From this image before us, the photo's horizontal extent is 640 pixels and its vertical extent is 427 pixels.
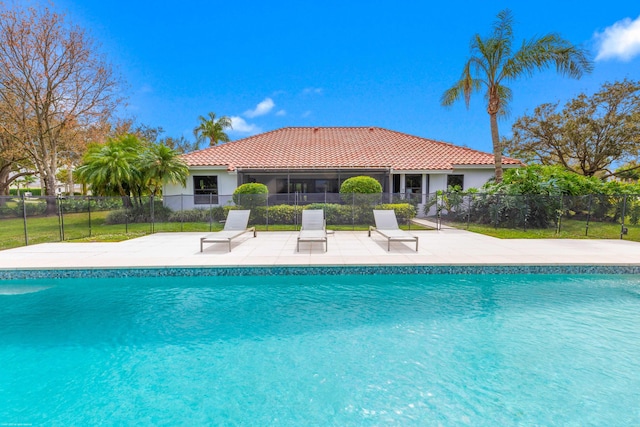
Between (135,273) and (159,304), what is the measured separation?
1.54 meters

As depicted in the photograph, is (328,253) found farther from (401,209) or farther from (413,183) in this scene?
(413,183)

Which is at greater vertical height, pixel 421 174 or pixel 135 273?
pixel 421 174

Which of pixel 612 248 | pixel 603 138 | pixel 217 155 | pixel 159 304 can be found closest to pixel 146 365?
pixel 159 304

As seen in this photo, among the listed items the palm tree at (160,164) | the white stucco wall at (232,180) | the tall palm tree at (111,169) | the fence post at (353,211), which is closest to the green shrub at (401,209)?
the fence post at (353,211)

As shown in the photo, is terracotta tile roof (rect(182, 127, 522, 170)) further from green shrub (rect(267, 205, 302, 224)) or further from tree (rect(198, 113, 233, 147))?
tree (rect(198, 113, 233, 147))

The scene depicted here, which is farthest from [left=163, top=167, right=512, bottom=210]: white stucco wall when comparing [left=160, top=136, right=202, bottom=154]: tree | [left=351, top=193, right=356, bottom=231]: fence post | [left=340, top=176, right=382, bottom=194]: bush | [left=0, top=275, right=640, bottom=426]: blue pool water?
[left=160, top=136, right=202, bottom=154]: tree

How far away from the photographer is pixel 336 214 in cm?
1379

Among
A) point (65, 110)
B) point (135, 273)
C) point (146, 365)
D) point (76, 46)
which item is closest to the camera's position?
point (146, 365)

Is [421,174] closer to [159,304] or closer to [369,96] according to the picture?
[369,96]

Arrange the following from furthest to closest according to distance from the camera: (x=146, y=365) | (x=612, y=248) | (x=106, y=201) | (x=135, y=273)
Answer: (x=106, y=201), (x=612, y=248), (x=135, y=273), (x=146, y=365)

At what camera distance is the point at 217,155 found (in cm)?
1850

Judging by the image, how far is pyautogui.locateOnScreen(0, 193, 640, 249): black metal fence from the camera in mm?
11812

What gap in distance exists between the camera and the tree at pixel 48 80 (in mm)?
16109

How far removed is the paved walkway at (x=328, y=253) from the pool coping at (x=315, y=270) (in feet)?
0.37
